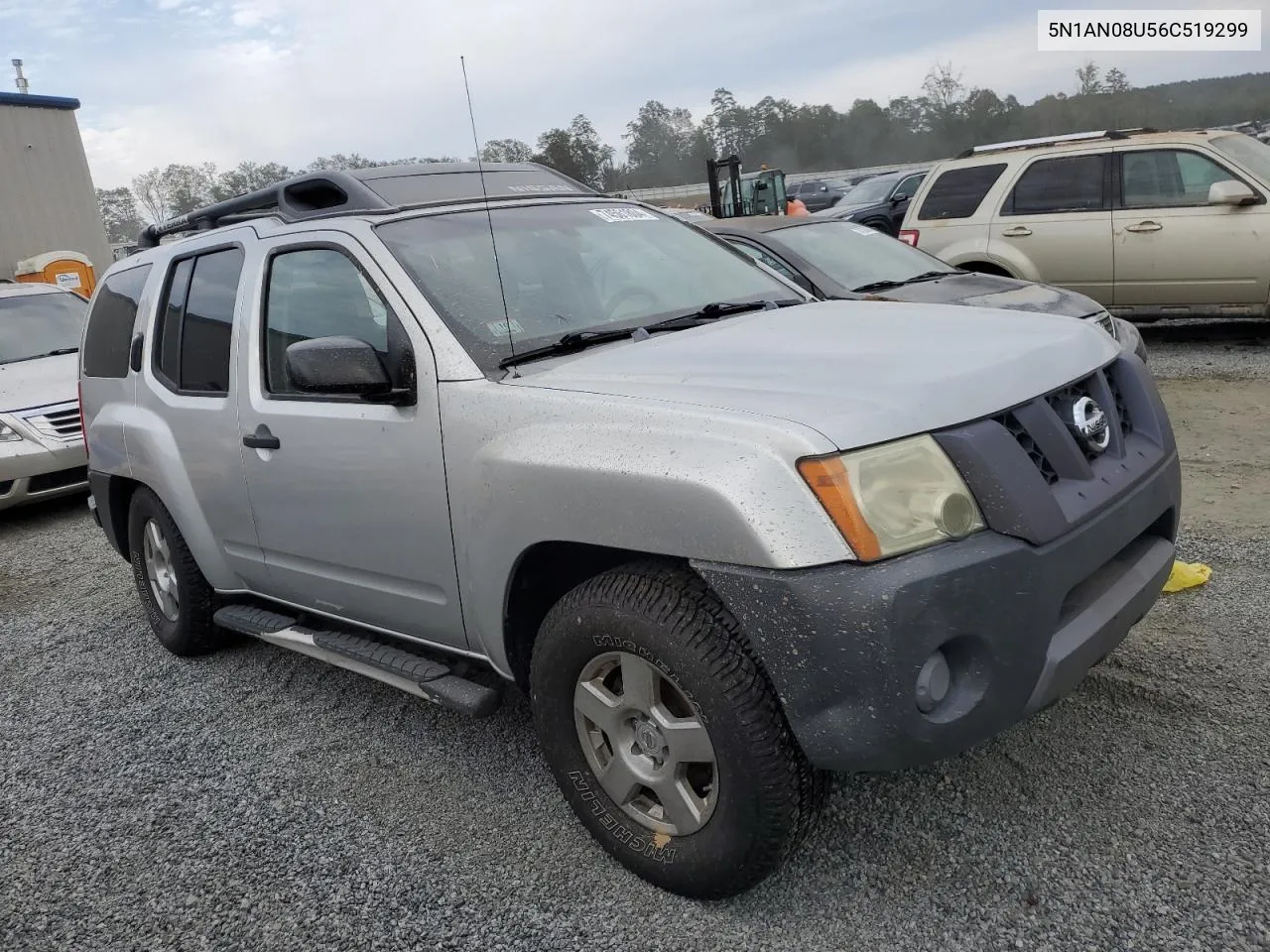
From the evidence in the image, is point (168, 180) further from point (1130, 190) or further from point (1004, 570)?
point (1004, 570)

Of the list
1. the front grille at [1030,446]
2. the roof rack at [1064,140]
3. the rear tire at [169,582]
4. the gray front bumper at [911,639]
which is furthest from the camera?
the roof rack at [1064,140]

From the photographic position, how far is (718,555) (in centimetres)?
212

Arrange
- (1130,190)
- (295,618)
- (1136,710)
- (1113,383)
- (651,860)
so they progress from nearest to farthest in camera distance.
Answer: (651,860), (1113,383), (1136,710), (295,618), (1130,190)

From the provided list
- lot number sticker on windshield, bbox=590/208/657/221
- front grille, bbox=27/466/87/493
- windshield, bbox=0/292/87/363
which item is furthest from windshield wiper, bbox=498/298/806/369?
windshield, bbox=0/292/87/363

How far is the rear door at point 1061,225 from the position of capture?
879cm

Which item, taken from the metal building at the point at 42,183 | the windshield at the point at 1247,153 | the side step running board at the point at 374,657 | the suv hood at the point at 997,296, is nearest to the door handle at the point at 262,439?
the side step running board at the point at 374,657

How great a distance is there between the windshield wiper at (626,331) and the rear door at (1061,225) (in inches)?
252

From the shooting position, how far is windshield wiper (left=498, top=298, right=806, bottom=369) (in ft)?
9.39

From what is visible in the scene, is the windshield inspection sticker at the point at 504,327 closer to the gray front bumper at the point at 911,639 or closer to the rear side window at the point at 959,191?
the gray front bumper at the point at 911,639

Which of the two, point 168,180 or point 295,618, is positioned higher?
point 168,180

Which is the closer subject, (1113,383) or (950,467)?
(950,467)

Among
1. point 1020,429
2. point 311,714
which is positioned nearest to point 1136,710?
point 1020,429

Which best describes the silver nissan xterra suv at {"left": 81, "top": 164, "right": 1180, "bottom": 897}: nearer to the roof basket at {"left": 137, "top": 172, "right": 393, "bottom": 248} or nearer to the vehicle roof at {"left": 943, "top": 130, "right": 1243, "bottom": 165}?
the roof basket at {"left": 137, "top": 172, "right": 393, "bottom": 248}

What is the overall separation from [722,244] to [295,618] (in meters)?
2.21
